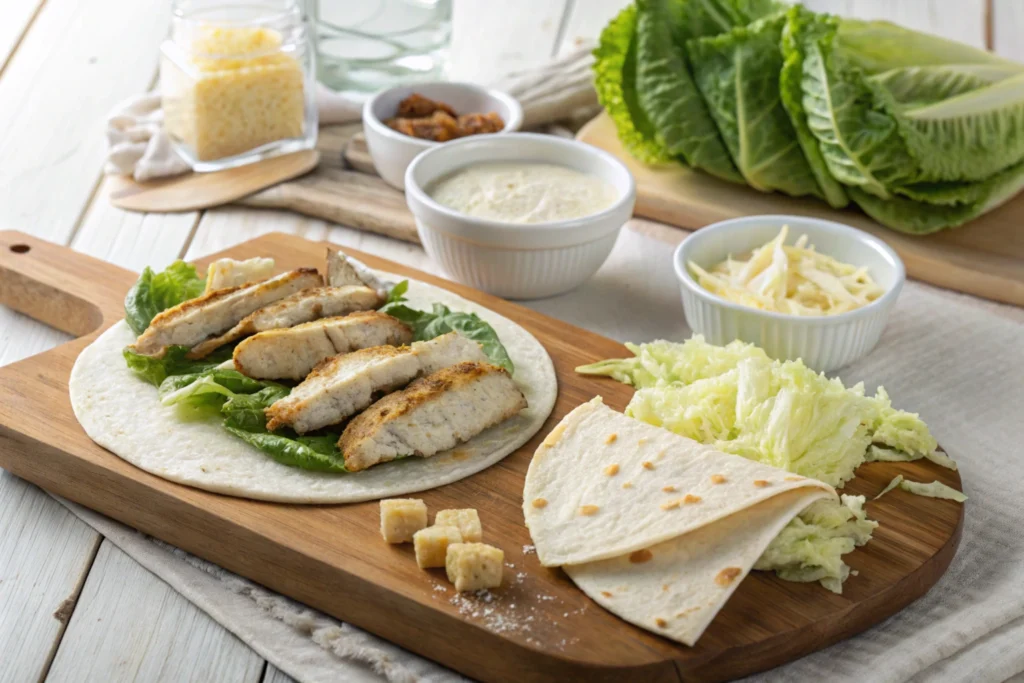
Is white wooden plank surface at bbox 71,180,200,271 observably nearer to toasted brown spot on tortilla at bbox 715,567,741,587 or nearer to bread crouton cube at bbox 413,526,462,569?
bread crouton cube at bbox 413,526,462,569

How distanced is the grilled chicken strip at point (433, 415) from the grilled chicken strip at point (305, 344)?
37 cm

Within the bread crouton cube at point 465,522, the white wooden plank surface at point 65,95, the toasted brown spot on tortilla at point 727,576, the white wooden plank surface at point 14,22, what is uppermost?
the toasted brown spot on tortilla at point 727,576

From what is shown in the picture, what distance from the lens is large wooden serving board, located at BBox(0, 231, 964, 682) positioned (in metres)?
2.98

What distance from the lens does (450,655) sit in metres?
3.10

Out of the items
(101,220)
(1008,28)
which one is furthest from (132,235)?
(1008,28)

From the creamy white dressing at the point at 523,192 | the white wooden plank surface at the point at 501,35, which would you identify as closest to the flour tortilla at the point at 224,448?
the creamy white dressing at the point at 523,192

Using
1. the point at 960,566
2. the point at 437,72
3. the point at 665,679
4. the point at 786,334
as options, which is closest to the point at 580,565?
the point at 665,679

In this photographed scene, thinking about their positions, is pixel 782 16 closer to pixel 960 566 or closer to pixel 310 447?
pixel 960 566

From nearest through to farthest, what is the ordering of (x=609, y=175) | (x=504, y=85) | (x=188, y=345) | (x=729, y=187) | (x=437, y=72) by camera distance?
(x=188, y=345) < (x=609, y=175) < (x=729, y=187) < (x=504, y=85) < (x=437, y=72)

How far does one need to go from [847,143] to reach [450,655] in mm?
3240

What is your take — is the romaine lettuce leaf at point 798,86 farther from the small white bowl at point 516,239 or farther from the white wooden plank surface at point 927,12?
the white wooden plank surface at point 927,12

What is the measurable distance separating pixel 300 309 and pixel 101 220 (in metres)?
1.96

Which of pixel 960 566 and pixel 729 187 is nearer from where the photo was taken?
pixel 960 566

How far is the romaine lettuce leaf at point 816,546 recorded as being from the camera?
319 centimetres
